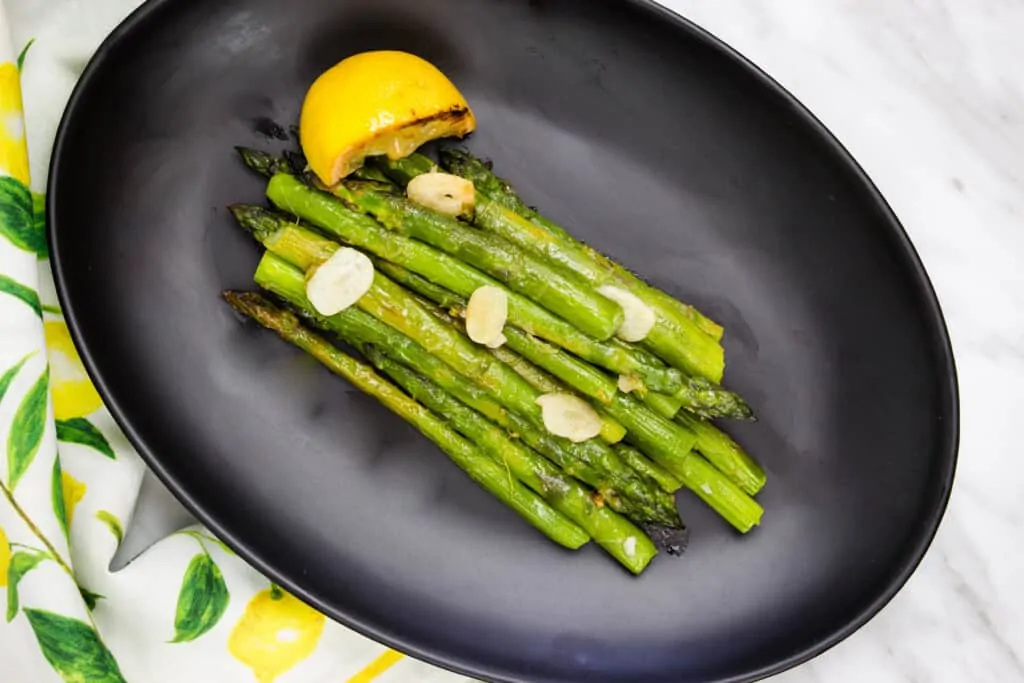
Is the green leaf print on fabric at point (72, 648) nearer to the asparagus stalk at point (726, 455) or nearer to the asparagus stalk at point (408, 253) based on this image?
the asparagus stalk at point (408, 253)

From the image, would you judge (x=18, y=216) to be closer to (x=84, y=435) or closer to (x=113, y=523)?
(x=84, y=435)

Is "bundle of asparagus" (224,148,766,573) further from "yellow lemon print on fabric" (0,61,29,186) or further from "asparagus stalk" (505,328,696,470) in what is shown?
"yellow lemon print on fabric" (0,61,29,186)

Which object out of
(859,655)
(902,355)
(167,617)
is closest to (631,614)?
(859,655)

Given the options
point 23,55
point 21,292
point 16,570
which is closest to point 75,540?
point 16,570

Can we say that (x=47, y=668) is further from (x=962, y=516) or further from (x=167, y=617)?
(x=962, y=516)

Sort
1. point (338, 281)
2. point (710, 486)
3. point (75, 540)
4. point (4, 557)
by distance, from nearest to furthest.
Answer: point (4, 557)
point (338, 281)
point (75, 540)
point (710, 486)
